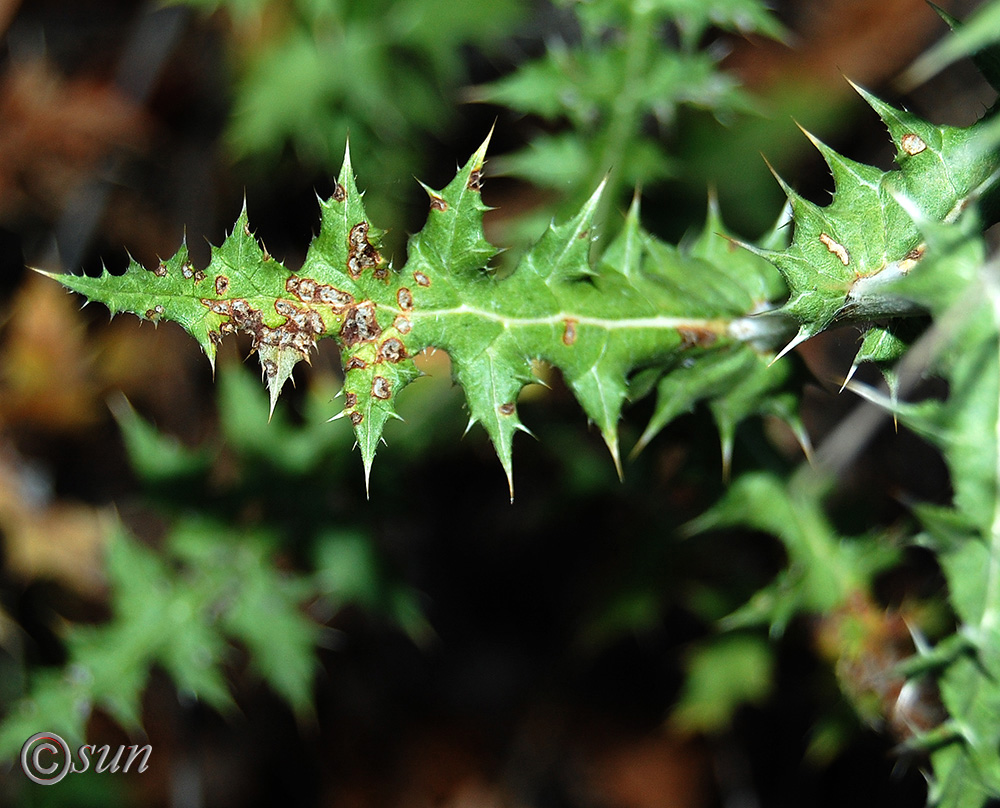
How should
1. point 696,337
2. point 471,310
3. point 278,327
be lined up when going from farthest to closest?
point 696,337 < point 471,310 < point 278,327

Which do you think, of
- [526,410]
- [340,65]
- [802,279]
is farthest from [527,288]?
[340,65]

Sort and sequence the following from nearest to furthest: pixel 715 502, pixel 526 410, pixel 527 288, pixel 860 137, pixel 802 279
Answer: pixel 802 279
pixel 527 288
pixel 715 502
pixel 526 410
pixel 860 137

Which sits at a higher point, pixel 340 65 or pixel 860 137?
pixel 860 137

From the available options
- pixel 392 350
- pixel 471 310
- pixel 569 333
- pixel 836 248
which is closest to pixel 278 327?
pixel 392 350

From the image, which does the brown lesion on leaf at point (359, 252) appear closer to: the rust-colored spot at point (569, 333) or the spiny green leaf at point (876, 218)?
the rust-colored spot at point (569, 333)

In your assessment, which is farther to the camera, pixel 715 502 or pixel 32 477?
pixel 32 477

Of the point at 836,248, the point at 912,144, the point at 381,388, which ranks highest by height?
A: the point at 912,144

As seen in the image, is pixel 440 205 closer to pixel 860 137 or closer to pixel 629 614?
pixel 629 614

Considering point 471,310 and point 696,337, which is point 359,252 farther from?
point 696,337

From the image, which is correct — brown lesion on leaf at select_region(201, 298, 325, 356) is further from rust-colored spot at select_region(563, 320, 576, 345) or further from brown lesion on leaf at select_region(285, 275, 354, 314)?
rust-colored spot at select_region(563, 320, 576, 345)
